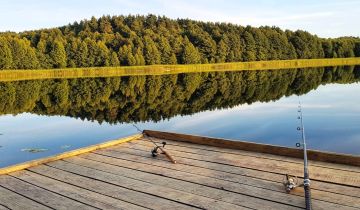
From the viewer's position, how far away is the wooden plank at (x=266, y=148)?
253 inches

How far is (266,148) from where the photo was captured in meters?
7.31

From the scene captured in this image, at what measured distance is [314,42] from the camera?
376 ft

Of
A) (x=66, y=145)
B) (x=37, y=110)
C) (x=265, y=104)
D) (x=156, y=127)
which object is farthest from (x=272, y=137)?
(x=37, y=110)

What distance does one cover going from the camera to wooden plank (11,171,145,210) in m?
5.19

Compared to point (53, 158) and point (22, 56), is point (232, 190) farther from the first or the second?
point (22, 56)

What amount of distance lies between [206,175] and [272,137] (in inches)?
387

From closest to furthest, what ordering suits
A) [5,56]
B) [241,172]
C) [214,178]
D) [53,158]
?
[214,178] → [241,172] → [53,158] → [5,56]

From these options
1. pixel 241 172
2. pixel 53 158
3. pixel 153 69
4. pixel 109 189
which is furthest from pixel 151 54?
pixel 109 189

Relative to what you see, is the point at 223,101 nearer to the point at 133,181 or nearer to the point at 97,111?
the point at 97,111

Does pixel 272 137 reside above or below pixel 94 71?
below

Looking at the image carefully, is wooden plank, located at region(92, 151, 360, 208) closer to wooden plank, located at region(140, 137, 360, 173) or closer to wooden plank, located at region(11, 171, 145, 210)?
wooden plank, located at region(140, 137, 360, 173)

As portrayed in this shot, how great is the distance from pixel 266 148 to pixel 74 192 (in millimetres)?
3422

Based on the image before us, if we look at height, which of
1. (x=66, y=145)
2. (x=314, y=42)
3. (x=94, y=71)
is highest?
(x=314, y=42)

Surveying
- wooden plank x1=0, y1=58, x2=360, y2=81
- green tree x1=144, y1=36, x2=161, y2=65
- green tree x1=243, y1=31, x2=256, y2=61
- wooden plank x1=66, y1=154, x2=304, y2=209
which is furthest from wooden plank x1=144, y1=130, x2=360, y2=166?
green tree x1=243, y1=31, x2=256, y2=61
